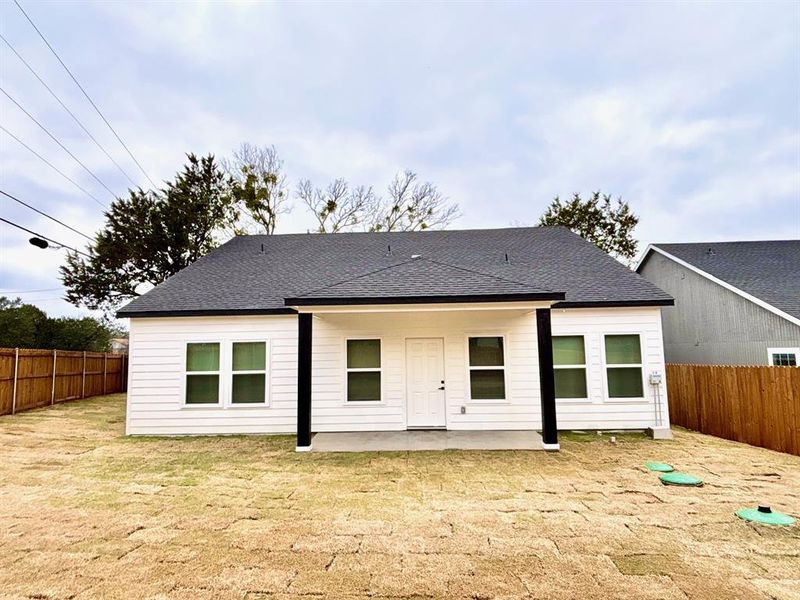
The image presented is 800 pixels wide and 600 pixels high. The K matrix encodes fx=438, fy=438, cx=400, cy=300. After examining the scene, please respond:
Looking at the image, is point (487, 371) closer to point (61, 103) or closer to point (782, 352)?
point (782, 352)

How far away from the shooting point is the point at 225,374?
9.68 m

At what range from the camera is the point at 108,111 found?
12.8 m

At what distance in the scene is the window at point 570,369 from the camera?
31.2ft

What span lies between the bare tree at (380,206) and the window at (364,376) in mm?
13712

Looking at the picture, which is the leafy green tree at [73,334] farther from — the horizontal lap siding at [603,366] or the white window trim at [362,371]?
the horizontal lap siding at [603,366]

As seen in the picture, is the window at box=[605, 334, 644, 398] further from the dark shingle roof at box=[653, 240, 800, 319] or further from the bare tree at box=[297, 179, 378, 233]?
the bare tree at box=[297, 179, 378, 233]

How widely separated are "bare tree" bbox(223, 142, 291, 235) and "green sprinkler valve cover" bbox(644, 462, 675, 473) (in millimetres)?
19063

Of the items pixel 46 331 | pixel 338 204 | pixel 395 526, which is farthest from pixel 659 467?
pixel 46 331

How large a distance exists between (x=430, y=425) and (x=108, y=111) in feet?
41.7

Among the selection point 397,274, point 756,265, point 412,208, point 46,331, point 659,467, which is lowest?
point 659,467

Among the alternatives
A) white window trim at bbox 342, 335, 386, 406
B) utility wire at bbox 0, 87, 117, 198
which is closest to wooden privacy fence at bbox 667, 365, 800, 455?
white window trim at bbox 342, 335, 386, 406

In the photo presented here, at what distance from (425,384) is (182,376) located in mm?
5388

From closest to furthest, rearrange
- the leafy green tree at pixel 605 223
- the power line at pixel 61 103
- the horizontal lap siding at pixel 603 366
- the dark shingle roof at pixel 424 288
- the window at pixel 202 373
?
the dark shingle roof at pixel 424 288
the horizontal lap siding at pixel 603 366
the window at pixel 202 373
the power line at pixel 61 103
the leafy green tree at pixel 605 223

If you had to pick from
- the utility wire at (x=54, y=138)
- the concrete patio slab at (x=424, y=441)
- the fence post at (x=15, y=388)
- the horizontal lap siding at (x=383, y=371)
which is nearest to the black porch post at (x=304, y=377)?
the concrete patio slab at (x=424, y=441)
